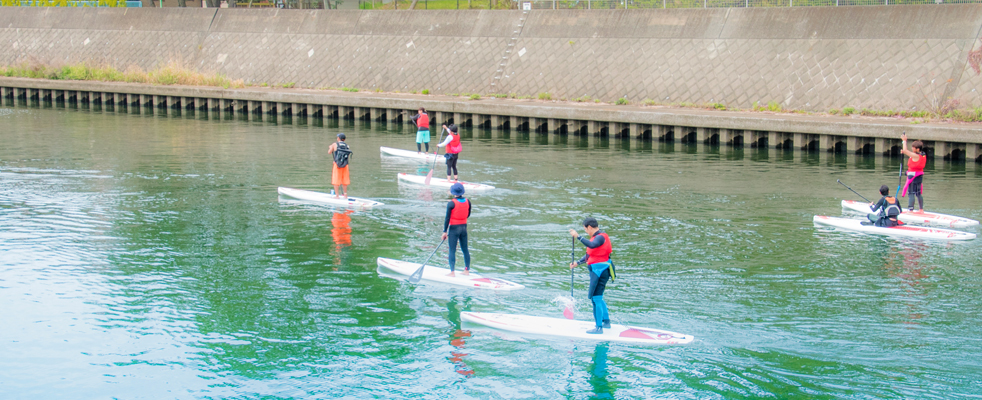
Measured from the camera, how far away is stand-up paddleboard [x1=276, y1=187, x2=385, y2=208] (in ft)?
69.8

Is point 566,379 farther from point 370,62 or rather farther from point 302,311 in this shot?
point 370,62

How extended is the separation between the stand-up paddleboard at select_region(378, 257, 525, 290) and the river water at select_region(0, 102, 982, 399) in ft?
0.94

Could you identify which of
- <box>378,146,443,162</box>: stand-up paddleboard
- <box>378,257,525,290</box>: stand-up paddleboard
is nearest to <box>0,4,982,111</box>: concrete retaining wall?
<box>378,146,443,162</box>: stand-up paddleboard

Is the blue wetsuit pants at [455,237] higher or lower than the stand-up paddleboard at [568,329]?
higher

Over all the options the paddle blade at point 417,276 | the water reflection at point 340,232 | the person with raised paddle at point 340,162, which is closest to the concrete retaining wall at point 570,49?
the person with raised paddle at point 340,162

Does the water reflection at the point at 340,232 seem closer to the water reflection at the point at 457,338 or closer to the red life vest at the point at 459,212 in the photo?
the red life vest at the point at 459,212

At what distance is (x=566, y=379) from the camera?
1100 centimetres

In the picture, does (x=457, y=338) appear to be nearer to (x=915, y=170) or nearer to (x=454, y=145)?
(x=454, y=145)

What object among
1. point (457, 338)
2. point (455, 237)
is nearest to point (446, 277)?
point (455, 237)

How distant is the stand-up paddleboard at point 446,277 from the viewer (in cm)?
1431

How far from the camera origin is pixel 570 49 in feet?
136

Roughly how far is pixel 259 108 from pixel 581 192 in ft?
92.8

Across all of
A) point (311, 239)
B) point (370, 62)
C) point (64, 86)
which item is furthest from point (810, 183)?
point (64, 86)

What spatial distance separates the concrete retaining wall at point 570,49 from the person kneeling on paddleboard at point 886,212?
1572 centimetres
